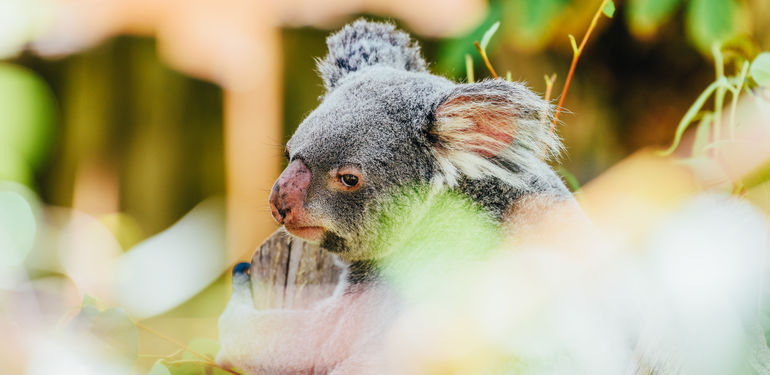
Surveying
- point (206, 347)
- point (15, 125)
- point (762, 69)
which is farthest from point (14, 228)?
point (762, 69)

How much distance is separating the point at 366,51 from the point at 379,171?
18.9 inches

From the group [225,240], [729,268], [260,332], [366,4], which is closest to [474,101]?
[729,268]

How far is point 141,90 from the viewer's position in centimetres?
334

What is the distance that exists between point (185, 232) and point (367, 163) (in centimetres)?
217

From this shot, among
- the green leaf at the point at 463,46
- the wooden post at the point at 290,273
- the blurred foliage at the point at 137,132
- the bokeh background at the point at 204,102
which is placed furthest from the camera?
the blurred foliage at the point at 137,132

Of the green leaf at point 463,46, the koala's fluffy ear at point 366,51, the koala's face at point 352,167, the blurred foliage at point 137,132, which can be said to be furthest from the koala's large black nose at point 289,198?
the blurred foliage at point 137,132

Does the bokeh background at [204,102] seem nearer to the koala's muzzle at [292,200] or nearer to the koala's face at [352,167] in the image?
the koala's face at [352,167]

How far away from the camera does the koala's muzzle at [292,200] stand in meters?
1.15

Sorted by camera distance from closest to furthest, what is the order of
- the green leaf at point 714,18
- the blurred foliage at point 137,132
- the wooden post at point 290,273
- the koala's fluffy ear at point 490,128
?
the koala's fluffy ear at point 490,128
the wooden post at point 290,273
the green leaf at point 714,18
the blurred foliage at point 137,132

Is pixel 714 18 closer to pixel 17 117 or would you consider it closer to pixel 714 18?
pixel 714 18

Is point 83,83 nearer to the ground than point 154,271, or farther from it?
farther from it

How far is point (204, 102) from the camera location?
3355 mm

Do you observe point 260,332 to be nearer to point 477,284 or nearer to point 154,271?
point 477,284

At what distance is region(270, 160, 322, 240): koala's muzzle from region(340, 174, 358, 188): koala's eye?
0.06m
